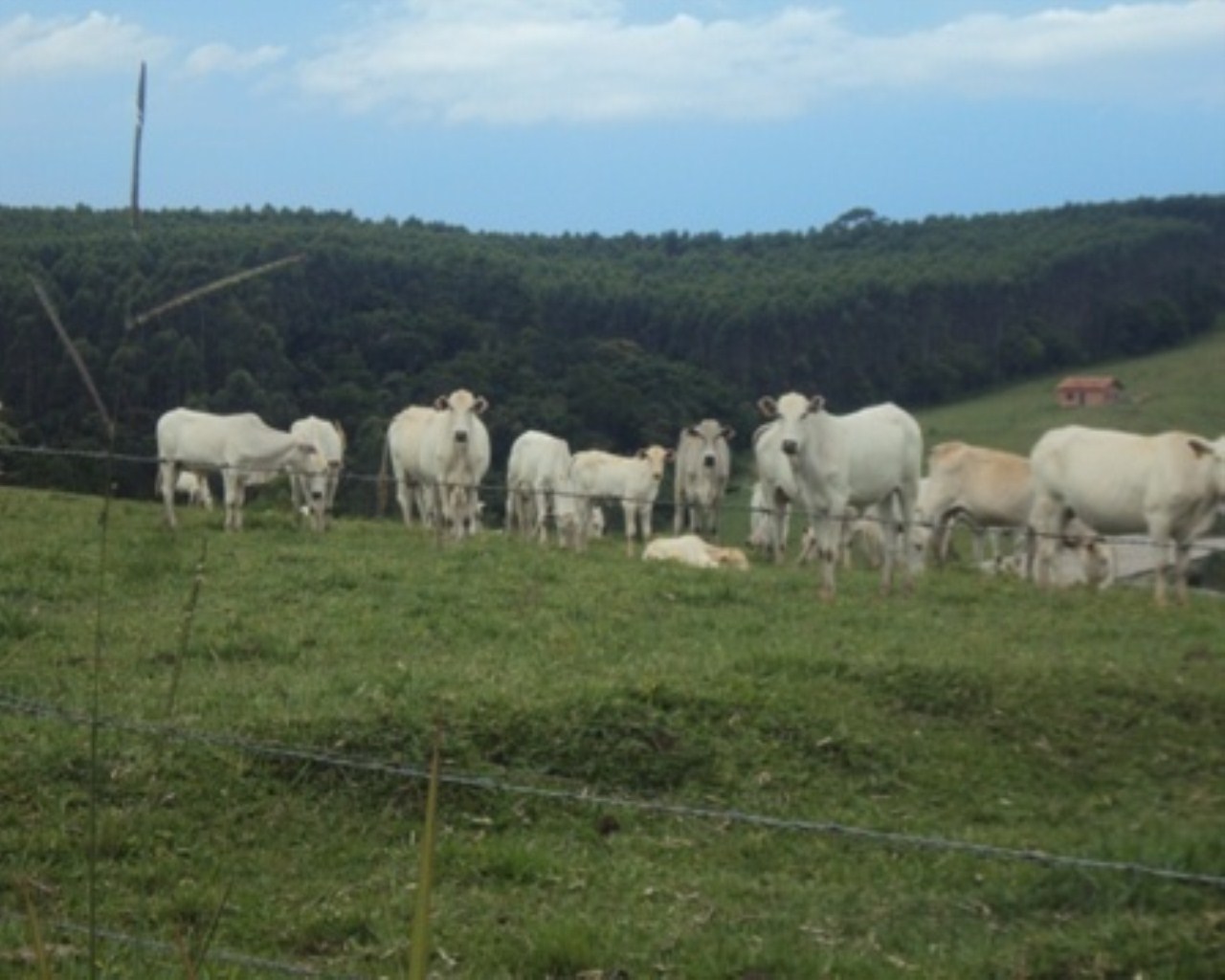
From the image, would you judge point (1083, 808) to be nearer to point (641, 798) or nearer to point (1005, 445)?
point (641, 798)

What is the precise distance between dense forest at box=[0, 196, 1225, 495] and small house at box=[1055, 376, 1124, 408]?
154 inches

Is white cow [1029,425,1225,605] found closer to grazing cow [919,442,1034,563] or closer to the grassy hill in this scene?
grazing cow [919,442,1034,563]

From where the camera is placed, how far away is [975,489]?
2322 cm

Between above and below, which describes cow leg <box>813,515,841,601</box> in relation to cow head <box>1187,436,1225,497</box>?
below

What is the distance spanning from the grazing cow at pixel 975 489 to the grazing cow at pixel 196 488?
11.1 meters

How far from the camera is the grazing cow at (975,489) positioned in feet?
75.7

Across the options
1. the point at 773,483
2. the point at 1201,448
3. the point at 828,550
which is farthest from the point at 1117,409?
the point at 828,550

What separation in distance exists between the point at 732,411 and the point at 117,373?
1399 inches

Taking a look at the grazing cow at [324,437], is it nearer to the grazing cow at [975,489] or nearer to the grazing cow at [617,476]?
the grazing cow at [617,476]

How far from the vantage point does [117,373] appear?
9.02ft

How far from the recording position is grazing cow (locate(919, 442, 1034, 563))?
23.1m

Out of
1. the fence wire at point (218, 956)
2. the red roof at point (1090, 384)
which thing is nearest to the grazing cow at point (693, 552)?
the fence wire at point (218, 956)

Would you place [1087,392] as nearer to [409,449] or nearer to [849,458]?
[409,449]

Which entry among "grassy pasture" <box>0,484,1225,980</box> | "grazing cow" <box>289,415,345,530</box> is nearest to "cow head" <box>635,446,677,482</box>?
"grazing cow" <box>289,415,345,530</box>
